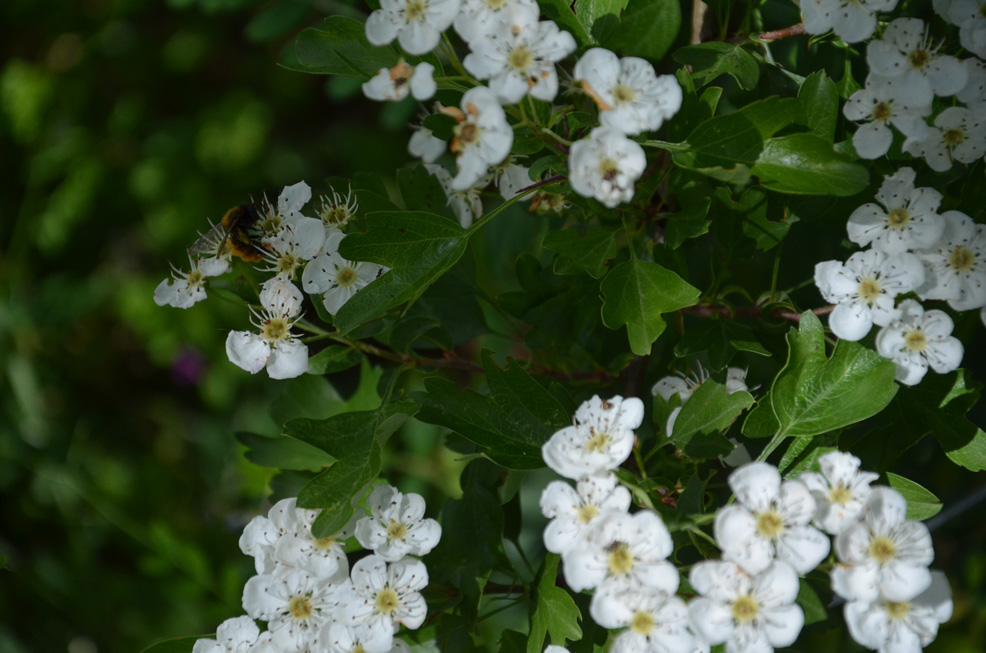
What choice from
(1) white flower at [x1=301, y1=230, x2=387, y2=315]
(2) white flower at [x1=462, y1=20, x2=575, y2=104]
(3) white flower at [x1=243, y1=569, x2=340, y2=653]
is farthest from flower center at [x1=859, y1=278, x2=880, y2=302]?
(3) white flower at [x1=243, y1=569, x2=340, y2=653]

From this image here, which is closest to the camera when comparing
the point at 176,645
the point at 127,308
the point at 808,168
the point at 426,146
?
the point at 808,168

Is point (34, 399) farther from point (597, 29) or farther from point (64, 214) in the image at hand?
point (597, 29)

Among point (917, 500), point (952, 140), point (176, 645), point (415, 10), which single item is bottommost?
point (176, 645)

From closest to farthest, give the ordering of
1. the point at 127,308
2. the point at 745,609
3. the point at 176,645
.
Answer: the point at 745,609, the point at 176,645, the point at 127,308

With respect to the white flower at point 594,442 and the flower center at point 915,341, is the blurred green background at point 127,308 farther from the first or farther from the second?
the flower center at point 915,341

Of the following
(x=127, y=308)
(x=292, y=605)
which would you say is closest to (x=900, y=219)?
(x=292, y=605)

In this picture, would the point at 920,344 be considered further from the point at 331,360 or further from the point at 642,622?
the point at 331,360

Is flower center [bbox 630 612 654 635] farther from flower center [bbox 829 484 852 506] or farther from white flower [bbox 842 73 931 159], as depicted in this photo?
white flower [bbox 842 73 931 159]

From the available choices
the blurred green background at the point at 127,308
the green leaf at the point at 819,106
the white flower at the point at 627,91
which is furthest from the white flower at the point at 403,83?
the blurred green background at the point at 127,308
